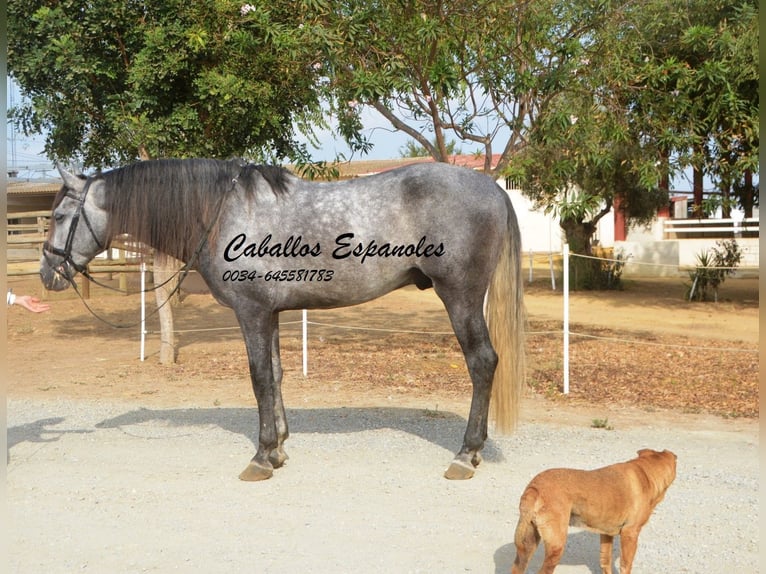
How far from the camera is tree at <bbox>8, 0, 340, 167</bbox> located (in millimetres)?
8992

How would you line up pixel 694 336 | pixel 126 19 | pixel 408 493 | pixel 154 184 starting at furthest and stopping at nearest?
1. pixel 694 336
2. pixel 126 19
3. pixel 154 184
4. pixel 408 493

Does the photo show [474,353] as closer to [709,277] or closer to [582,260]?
[709,277]

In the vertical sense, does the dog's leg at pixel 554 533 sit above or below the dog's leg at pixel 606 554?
above

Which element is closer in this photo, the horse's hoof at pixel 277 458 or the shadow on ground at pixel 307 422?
the horse's hoof at pixel 277 458

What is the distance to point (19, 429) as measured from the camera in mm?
6543

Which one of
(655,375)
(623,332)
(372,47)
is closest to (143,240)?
(372,47)

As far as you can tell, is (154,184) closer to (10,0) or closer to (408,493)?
(408,493)

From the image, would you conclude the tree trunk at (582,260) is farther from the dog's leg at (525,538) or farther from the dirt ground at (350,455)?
the dog's leg at (525,538)

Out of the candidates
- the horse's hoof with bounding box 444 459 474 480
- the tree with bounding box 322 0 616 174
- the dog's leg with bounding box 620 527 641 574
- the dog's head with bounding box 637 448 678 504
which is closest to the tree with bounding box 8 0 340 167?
the tree with bounding box 322 0 616 174

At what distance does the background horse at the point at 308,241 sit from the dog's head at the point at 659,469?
5.93 feet

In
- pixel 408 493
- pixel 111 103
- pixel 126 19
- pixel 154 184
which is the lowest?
pixel 408 493

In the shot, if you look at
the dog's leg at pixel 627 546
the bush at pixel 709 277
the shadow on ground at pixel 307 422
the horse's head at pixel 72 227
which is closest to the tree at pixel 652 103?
the shadow on ground at pixel 307 422

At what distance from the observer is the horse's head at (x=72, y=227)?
17.0 feet

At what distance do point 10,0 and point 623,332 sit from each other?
9703mm
